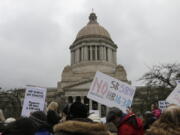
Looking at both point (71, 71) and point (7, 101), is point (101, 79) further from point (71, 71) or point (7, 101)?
point (71, 71)

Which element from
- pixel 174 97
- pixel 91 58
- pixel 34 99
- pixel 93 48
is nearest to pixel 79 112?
pixel 34 99

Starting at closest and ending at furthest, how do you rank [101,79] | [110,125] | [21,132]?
[21,132] < [110,125] < [101,79]

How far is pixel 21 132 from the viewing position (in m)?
2.71

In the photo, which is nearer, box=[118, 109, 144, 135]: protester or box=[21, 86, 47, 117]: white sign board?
box=[118, 109, 144, 135]: protester

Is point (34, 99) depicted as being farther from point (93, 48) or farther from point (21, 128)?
point (93, 48)

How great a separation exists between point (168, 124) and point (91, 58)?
58.5 metres

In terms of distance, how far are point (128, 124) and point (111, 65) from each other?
5706cm

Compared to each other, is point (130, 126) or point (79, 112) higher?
point (79, 112)

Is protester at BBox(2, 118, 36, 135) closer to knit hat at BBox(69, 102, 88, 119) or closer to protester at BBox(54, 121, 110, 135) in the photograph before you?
protester at BBox(54, 121, 110, 135)

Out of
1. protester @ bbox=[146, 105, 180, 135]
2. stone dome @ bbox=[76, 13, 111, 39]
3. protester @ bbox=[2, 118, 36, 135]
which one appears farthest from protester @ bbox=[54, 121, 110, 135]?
stone dome @ bbox=[76, 13, 111, 39]

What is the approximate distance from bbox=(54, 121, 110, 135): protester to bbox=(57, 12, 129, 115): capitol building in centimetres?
4931

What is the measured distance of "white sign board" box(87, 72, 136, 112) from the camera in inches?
346

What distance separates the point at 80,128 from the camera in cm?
282

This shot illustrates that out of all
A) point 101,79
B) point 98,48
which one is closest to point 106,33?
point 98,48
